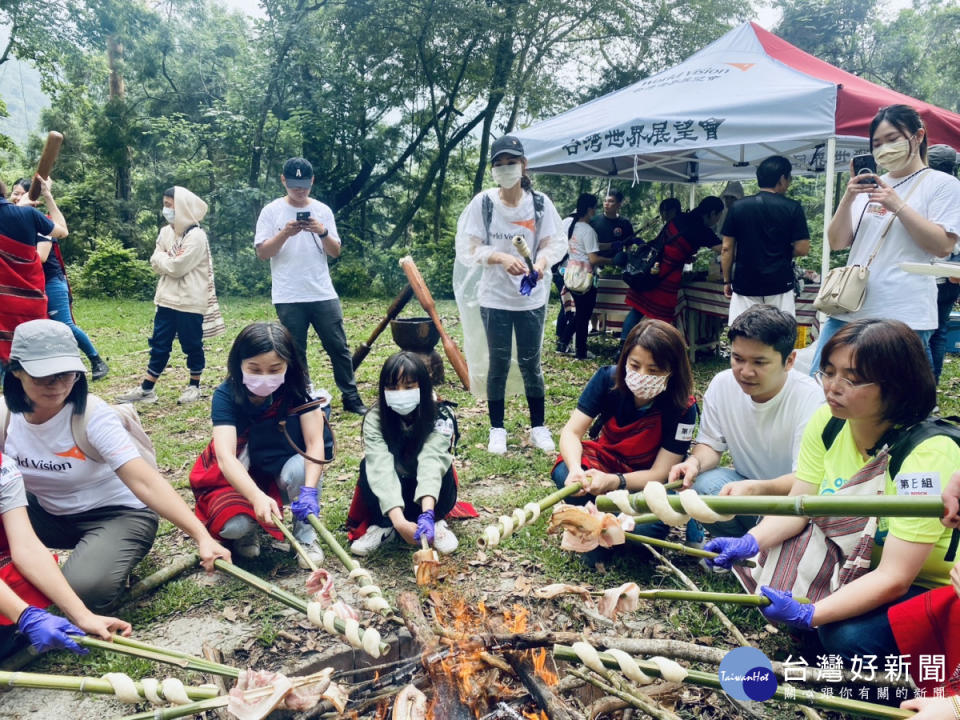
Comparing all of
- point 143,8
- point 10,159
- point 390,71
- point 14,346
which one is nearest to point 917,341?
point 14,346

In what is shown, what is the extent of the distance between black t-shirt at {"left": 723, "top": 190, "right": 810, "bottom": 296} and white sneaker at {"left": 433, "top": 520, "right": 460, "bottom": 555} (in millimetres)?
3629

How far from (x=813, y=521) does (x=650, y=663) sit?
1075 mm

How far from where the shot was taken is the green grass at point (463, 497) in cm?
299

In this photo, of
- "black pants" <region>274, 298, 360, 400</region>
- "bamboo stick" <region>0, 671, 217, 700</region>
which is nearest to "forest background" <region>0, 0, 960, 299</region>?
"black pants" <region>274, 298, 360, 400</region>

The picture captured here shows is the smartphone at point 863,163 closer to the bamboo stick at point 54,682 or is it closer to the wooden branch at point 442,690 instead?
the wooden branch at point 442,690

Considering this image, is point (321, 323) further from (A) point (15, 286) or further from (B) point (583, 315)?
(B) point (583, 315)

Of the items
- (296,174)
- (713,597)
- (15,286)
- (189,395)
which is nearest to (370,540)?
(713,597)

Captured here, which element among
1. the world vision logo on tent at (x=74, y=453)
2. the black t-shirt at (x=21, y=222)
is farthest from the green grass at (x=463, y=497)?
the black t-shirt at (x=21, y=222)

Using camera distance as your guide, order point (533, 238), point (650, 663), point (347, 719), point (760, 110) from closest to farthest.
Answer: point (650, 663) → point (347, 719) → point (533, 238) → point (760, 110)

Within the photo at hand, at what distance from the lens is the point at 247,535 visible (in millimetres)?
3340

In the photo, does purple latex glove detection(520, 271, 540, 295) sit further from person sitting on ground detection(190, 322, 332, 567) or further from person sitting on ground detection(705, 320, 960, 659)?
person sitting on ground detection(705, 320, 960, 659)

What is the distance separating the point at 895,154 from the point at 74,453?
4.55 m

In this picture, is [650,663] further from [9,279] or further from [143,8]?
[143,8]

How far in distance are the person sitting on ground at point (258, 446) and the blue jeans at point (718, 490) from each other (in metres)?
1.94
